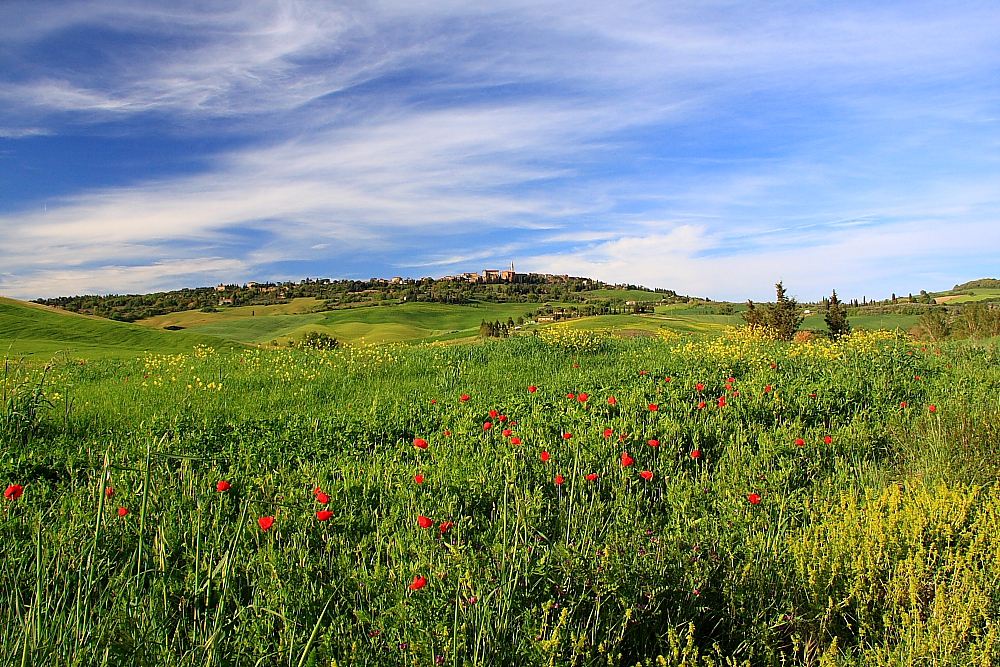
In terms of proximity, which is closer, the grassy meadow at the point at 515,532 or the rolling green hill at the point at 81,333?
the grassy meadow at the point at 515,532

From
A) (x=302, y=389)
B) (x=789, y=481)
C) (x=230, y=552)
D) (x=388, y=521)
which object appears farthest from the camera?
(x=302, y=389)

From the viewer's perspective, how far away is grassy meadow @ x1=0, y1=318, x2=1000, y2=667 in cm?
246

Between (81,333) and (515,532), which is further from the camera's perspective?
(81,333)

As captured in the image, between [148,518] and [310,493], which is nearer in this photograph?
[148,518]

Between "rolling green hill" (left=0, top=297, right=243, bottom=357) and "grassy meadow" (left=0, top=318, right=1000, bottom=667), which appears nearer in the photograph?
"grassy meadow" (left=0, top=318, right=1000, bottom=667)

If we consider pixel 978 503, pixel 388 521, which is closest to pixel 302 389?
pixel 388 521

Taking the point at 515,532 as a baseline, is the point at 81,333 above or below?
above

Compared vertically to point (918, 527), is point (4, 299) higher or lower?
higher

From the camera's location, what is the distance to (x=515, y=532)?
318 centimetres

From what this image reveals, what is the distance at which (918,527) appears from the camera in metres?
3.22

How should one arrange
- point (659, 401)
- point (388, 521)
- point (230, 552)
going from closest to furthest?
1. point (230, 552)
2. point (388, 521)
3. point (659, 401)

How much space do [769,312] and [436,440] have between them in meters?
→ 26.9

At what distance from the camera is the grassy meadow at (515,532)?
246cm

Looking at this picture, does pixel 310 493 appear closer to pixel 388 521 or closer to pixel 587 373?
pixel 388 521
